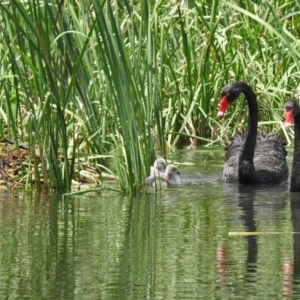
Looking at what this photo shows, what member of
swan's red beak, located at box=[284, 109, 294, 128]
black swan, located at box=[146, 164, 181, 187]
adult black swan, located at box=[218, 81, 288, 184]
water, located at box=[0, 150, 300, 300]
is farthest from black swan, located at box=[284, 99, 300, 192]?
black swan, located at box=[146, 164, 181, 187]

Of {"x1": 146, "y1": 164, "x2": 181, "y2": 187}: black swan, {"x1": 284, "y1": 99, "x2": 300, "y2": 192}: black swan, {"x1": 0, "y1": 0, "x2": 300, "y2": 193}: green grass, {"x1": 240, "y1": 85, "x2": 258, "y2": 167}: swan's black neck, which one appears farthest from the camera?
{"x1": 240, "y1": 85, "x2": 258, "y2": 167}: swan's black neck

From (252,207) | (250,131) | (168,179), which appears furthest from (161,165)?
(250,131)

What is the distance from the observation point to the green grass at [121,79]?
30.6 feet

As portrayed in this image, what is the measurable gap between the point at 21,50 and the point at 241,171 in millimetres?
2929

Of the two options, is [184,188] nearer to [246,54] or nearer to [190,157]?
[190,157]

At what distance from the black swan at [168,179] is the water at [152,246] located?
0.09 m

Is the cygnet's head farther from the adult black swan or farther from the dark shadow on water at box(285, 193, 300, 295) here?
the dark shadow on water at box(285, 193, 300, 295)

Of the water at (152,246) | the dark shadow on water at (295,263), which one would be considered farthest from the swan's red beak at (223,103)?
the dark shadow on water at (295,263)

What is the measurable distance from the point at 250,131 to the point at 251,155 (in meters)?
0.27

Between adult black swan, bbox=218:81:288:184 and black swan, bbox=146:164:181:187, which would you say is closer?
black swan, bbox=146:164:181:187

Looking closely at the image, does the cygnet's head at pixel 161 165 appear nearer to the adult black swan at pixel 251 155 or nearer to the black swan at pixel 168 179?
the black swan at pixel 168 179

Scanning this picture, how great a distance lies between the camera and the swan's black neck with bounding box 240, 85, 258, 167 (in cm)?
1217

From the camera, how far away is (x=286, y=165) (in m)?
12.4

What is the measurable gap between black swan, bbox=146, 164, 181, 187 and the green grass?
0.39ft
